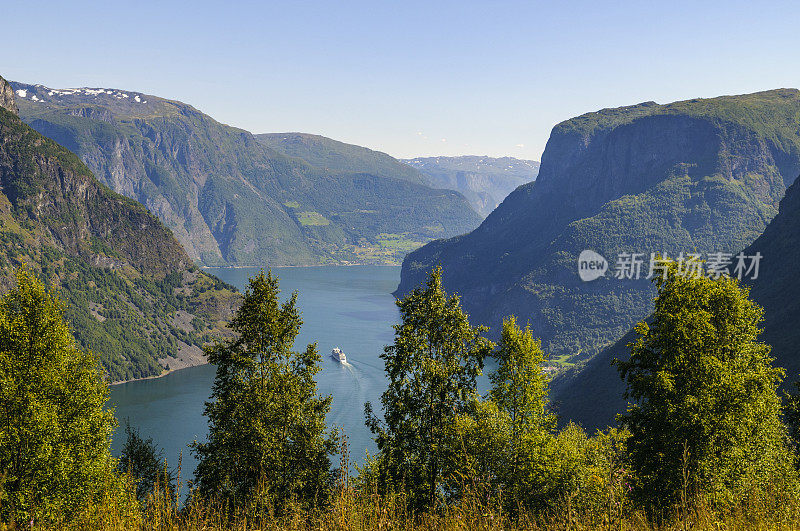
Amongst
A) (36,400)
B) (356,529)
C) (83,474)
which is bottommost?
(83,474)

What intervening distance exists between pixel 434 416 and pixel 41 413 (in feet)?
38.5

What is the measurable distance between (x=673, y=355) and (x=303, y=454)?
13061 mm

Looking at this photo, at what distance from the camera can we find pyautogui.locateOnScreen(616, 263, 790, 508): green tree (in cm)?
1514

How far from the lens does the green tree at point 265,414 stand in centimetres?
1961

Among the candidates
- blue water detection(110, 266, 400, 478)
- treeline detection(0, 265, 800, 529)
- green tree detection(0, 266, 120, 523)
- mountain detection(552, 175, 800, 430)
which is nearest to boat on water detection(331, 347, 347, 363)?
blue water detection(110, 266, 400, 478)

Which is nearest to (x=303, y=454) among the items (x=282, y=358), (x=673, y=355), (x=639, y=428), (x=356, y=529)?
(x=282, y=358)

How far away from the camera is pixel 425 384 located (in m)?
19.2

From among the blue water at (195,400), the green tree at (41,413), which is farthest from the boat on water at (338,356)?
the green tree at (41,413)

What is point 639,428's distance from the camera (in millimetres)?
16547

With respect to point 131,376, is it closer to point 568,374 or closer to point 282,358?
point 568,374

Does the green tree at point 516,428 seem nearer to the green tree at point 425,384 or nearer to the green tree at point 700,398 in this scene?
the green tree at point 425,384

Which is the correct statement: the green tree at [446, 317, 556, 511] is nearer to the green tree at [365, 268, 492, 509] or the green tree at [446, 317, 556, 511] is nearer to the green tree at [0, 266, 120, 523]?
the green tree at [365, 268, 492, 509]

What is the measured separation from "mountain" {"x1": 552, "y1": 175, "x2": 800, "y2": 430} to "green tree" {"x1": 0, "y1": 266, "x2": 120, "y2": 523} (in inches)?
3022

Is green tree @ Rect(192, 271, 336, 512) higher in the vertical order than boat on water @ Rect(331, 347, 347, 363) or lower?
higher
